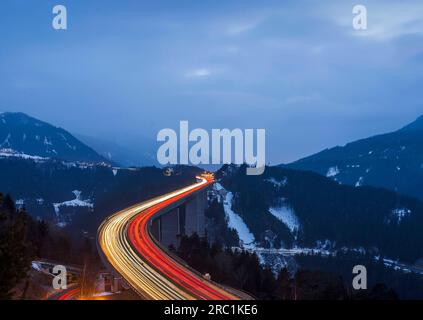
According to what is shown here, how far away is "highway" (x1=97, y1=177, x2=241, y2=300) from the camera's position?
34.8m

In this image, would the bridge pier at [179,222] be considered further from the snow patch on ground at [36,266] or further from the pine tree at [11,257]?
the pine tree at [11,257]

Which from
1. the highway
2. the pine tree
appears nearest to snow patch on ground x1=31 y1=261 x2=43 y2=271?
the highway

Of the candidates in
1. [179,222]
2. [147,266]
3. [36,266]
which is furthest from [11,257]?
[179,222]

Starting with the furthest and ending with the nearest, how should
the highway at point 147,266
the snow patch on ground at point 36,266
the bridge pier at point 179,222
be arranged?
the bridge pier at point 179,222
the snow patch on ground at point 36,266
the highway at point 147,266

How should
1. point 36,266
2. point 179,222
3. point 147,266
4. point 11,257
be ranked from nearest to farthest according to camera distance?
point 11,257 < point 147,266 < point 36,266 < point 179,222

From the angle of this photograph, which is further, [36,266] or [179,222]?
[179,222]

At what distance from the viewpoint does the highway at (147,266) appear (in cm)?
3475

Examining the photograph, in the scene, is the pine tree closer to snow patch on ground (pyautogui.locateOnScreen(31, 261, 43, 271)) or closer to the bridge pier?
snow patch on ground (pyautogui.locateOnScreen(31, 261, 43, 271))

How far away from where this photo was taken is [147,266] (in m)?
42.9

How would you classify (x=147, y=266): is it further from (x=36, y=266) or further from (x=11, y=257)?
(x=11, y=257)

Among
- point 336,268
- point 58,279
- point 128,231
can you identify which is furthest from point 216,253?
point 336,268

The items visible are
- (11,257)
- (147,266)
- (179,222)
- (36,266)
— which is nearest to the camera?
(11,257)

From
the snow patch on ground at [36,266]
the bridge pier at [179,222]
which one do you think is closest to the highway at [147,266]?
the snow patch on ground at [36,266]
